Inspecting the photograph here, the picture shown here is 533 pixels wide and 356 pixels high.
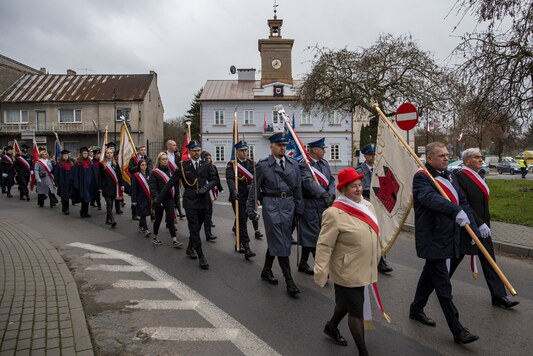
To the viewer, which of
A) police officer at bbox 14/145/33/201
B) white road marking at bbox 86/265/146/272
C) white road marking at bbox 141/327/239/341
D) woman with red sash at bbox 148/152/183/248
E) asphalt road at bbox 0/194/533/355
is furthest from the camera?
police officer at bbox 14/145/33/201

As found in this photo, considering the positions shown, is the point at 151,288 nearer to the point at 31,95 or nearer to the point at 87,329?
the point at 87,329

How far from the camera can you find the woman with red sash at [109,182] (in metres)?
10.9

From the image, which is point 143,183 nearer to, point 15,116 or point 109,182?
point 109,182

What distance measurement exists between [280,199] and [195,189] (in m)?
2.09

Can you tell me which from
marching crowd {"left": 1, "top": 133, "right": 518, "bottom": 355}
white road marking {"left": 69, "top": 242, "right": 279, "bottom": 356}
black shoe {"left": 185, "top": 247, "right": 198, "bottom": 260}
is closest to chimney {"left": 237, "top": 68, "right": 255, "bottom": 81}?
marching crowd {"left": 1, "top": 133, "right": 518, "bottom": 355}

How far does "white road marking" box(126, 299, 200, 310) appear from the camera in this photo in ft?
16.7

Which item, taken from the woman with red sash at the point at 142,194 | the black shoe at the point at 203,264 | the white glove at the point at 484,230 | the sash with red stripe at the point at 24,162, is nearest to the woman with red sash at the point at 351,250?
the white glove at the point at 484,230

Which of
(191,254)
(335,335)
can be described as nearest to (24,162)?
(191,254)

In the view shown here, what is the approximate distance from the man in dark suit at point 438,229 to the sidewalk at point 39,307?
3370 mm

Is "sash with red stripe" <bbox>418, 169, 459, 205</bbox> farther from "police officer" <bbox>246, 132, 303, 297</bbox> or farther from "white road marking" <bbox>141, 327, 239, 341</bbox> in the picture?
"white road marking" <bbox>141, 327, 239, 341</bbox>

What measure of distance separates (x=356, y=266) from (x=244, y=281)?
281 centimetres

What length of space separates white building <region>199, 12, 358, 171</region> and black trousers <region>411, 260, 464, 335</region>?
39.6 m

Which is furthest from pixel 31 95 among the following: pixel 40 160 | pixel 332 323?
pixel 332 323

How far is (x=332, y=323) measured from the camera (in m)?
4.09
